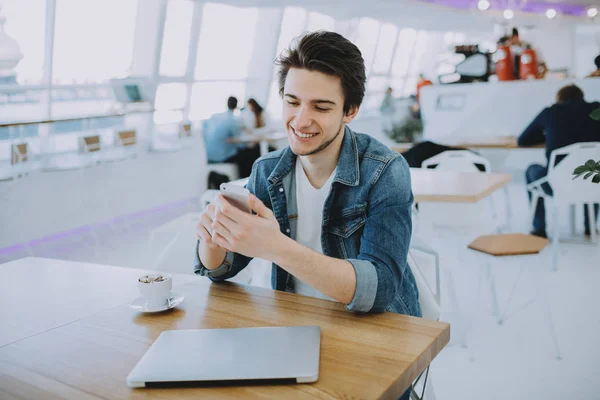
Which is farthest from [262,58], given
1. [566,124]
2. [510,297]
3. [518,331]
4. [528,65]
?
[518,331]

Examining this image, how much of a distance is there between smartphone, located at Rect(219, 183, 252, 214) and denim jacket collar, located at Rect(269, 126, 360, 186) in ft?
1.06

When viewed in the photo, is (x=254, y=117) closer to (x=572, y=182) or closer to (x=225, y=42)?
(x=225, y=42)

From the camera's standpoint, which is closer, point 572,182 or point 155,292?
point 155,292

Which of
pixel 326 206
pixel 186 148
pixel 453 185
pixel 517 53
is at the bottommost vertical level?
pixel 186 148

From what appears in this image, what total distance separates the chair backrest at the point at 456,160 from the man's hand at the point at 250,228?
9.72 feet

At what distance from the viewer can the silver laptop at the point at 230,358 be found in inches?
35.9

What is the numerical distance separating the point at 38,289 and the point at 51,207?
4159 mm

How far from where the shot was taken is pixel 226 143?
6688 millimetres

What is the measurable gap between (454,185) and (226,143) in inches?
157

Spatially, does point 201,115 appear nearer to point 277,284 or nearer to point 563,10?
point 277,284

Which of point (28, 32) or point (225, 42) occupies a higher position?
point (225, 42)

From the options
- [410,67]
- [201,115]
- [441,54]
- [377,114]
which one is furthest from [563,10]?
[201,115]

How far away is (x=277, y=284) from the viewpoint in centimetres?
151

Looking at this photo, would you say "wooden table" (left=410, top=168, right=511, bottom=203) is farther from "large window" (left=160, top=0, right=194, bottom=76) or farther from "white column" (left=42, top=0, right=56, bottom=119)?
"large window" (left=160, top=0, right=194, bottom=76)
